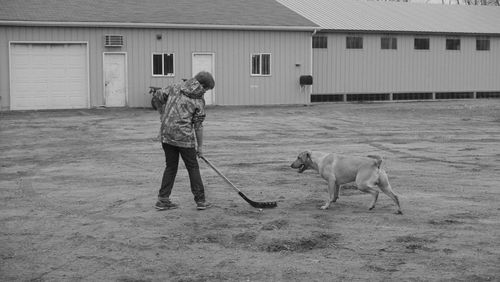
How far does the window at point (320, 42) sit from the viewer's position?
3178 centimetres

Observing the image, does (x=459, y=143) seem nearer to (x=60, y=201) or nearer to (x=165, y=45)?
(x=60, y=201)

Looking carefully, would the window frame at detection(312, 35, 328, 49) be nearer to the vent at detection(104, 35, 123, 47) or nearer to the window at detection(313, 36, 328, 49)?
the window at detection(313, 36, 328, 49)

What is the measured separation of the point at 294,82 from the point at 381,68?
16.3ft

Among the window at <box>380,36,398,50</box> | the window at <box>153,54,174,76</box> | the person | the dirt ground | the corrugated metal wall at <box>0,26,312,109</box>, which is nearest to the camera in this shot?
the dirt ground

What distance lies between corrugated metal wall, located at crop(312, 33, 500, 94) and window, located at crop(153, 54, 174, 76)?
673 centimetres

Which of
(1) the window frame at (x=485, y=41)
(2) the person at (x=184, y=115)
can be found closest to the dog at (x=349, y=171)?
(2) the person at (x=184, y=115)

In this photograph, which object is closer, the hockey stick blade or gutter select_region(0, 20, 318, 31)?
the hockey stick blade

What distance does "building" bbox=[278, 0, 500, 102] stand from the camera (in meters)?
32.3

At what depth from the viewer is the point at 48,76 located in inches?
1046

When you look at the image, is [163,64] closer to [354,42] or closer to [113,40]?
[113,40]

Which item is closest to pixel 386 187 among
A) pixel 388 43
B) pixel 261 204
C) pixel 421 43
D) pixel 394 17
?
pixel 261 204

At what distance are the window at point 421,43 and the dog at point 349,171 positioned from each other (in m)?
25.7

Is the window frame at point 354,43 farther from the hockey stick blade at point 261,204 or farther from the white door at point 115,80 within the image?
the hockey stick blade at point 261,204

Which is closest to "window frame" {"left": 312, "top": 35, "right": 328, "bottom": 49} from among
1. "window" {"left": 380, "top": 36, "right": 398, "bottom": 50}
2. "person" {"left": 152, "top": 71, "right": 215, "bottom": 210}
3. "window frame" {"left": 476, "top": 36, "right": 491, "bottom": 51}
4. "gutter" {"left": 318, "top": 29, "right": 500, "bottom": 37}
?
"gutter" {"left": 318, "top": 29, "right": 500, "bottom": 37}
